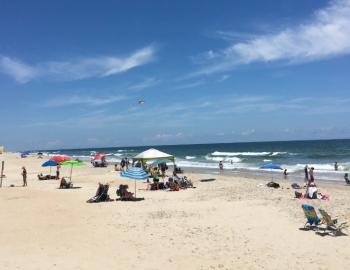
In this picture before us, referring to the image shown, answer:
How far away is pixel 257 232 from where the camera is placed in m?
10.8

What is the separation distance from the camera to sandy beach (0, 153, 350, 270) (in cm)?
842

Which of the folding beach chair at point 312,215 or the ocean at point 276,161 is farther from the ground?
the ocean at point 276,161

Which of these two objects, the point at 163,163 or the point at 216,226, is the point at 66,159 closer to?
the point at 163,163

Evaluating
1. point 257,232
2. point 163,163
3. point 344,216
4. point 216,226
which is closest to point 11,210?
point 216,226

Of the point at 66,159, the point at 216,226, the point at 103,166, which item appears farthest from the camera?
the point at 103,166

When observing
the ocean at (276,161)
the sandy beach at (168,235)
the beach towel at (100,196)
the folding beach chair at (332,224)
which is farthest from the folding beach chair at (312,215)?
the ocean at (276,161)

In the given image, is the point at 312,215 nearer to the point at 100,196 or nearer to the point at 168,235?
the point at 168,235

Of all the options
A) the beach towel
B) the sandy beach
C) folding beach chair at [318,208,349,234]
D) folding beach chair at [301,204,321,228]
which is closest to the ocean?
the sandy beach

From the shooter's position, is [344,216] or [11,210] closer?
[344,216]

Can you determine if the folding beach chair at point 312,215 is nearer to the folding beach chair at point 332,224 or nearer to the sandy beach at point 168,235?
the folding beach chair at point 332,224

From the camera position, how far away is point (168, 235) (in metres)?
10.6

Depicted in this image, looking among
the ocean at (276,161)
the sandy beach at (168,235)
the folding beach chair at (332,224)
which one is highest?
the ocean at (276,161)

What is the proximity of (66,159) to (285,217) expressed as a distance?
14.2 meters

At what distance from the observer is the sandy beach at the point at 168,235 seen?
8422 millimetres
